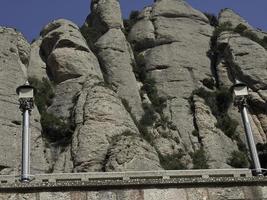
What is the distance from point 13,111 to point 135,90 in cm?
1156

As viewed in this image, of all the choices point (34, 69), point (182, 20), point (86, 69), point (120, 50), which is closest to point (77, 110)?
point (86, 69)

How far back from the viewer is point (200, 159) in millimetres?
38531

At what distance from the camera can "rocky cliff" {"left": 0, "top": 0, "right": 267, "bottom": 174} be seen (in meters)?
35.2

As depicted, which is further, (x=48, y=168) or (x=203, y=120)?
(x=203, y=120)

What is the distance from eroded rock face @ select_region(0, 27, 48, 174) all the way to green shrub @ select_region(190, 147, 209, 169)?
9.89 metres

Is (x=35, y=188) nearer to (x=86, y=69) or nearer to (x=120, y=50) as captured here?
(x=86, y=69)

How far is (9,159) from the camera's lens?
33438mm

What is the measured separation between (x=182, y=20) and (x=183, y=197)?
45206 millimetres

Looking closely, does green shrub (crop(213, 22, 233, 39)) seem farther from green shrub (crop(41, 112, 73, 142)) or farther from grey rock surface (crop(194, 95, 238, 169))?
green shrub (crop(41, 112, 73, 142))

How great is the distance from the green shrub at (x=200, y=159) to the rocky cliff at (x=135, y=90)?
0.07 metres

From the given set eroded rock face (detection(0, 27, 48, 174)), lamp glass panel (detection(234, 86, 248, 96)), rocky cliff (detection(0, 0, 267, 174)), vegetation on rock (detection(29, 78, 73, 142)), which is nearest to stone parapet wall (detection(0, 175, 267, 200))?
lamp glass panel (detection(234, 86, 248, 96))

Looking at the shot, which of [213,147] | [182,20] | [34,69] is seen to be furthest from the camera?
[182,20]

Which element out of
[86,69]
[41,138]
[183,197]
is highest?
[86,69]

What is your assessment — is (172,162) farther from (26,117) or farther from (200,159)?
(26,117)
